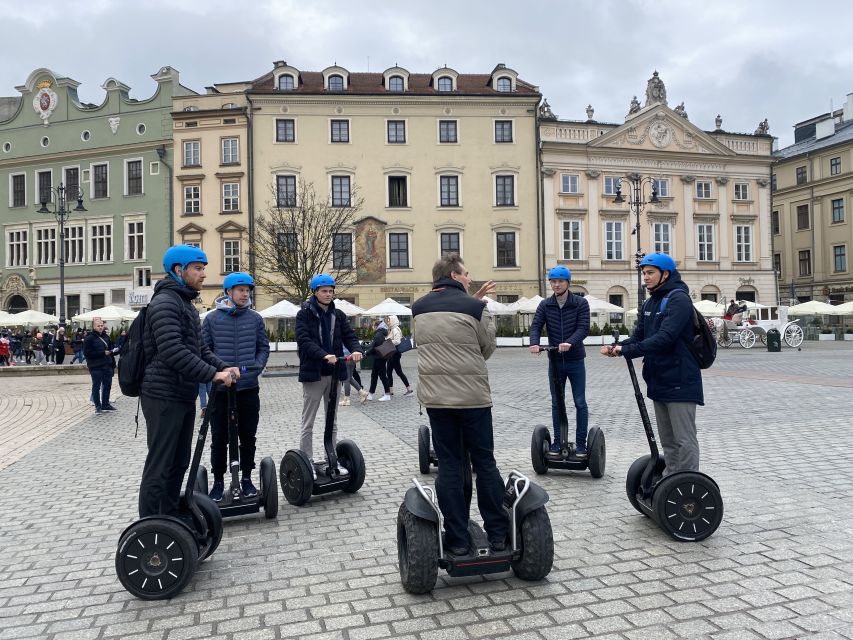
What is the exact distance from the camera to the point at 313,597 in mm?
3869

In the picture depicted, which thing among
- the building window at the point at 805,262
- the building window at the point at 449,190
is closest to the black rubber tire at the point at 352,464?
the building window at the point at 449,190

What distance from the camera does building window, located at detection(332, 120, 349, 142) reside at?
134ft

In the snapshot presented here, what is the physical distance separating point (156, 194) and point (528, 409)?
121 feet

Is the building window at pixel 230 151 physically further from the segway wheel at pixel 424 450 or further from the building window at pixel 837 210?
the building window at pixel 837 210

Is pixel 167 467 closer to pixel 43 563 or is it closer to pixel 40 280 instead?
pixel 43 563

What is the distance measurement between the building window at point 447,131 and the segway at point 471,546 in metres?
39.3

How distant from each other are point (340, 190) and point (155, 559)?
38.3 meters

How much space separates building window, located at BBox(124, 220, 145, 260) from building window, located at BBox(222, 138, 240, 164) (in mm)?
6973

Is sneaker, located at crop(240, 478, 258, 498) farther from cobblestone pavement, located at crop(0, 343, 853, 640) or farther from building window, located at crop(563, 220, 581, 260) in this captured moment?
building window, located at crop(563, 220, 581, 260)

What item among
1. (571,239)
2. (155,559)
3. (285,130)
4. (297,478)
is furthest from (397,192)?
(155,559)

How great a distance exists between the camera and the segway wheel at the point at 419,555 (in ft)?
12.4

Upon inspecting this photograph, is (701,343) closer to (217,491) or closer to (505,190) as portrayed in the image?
(217,491)

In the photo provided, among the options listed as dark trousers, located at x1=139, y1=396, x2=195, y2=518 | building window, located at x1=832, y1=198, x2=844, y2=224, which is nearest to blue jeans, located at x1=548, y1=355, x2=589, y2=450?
dark trousers, located at x1=139, y1=396, x2=195, y2=518

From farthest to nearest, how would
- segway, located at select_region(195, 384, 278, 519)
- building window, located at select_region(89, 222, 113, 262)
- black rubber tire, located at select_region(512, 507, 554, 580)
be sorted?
1. building window, located at select_region(89, 222, 113, 262)
2. segway, located at select_region(195, 384, 278, 519)
3. black rubber tire, located at select_region(512, 507, 554, 580)
